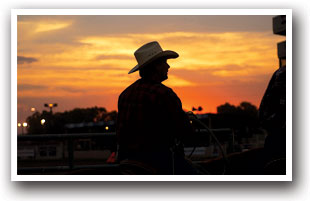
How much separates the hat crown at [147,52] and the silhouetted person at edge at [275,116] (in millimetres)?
1256

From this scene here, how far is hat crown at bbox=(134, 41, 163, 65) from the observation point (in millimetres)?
4688

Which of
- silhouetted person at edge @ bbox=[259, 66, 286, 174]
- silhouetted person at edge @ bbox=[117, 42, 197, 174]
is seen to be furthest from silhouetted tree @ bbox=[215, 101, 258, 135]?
silhouetted person at edge @ bbox=[117, 42, 197, 174]

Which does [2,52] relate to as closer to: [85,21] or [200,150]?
[85,21]

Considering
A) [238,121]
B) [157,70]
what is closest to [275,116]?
[157,70]

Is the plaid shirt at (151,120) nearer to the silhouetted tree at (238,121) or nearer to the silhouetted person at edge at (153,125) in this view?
the silhouetted person at edge at (153,125)

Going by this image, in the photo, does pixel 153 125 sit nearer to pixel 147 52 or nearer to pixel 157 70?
pixel 157 70

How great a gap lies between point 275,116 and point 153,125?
4.69 feet

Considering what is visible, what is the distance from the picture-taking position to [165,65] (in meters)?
4.67

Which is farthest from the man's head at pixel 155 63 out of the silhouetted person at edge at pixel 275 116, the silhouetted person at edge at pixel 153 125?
the silhouetted person at edge at pixel 275 116

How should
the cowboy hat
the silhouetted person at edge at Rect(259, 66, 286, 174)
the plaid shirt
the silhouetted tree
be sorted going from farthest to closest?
the silhouetted tree, the silhouetted person at edge at Rect(259, 66, 286, 174), the cowboy hat, the plaid shirt

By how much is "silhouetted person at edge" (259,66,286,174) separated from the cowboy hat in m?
1.17

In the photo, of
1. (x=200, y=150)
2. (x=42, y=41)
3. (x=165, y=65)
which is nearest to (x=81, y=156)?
(x=200, y=150)

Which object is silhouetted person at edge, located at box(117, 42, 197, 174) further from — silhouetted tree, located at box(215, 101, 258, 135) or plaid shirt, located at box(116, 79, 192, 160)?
silhouetted tree, located at box(215, 101, 258, 135)

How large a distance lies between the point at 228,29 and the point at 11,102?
2799mm
